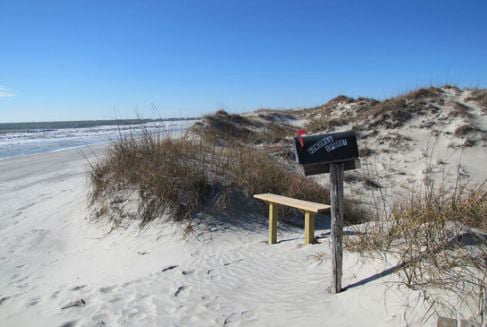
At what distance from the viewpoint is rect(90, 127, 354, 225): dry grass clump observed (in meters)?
6.54

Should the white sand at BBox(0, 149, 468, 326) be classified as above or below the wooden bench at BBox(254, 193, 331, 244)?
below

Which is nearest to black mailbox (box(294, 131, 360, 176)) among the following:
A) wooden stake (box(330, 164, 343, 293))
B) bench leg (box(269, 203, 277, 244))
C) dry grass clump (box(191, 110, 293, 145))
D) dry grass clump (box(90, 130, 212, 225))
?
wooden stake (box(330, 164, 343, 293))

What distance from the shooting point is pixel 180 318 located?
3686 mm

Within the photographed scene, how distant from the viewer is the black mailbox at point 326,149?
11.1 feet

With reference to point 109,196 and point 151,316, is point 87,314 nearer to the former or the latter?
point 151,316

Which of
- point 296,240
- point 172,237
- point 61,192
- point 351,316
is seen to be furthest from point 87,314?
point 61,192

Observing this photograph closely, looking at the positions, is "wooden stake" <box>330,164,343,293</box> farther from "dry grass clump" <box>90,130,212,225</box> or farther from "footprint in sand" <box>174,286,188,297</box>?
"dry grass clump" <box>90,130,212,225</box>

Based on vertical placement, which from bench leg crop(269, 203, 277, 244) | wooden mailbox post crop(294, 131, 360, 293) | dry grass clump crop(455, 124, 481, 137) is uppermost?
wooden mailbox post crop(294, 131, 360, 293)

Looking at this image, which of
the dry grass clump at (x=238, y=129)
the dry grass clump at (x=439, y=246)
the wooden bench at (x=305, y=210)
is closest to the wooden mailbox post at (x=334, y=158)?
the dry grass clump at (x=439, y=246)

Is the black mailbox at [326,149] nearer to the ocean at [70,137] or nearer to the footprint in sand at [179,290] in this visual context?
the footprint in sand at [179,290]

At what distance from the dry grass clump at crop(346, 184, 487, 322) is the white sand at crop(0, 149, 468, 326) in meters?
0.17

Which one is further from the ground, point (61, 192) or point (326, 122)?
point (326, 122)

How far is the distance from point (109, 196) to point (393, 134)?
35.5 ft

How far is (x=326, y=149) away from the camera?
3.44 m
